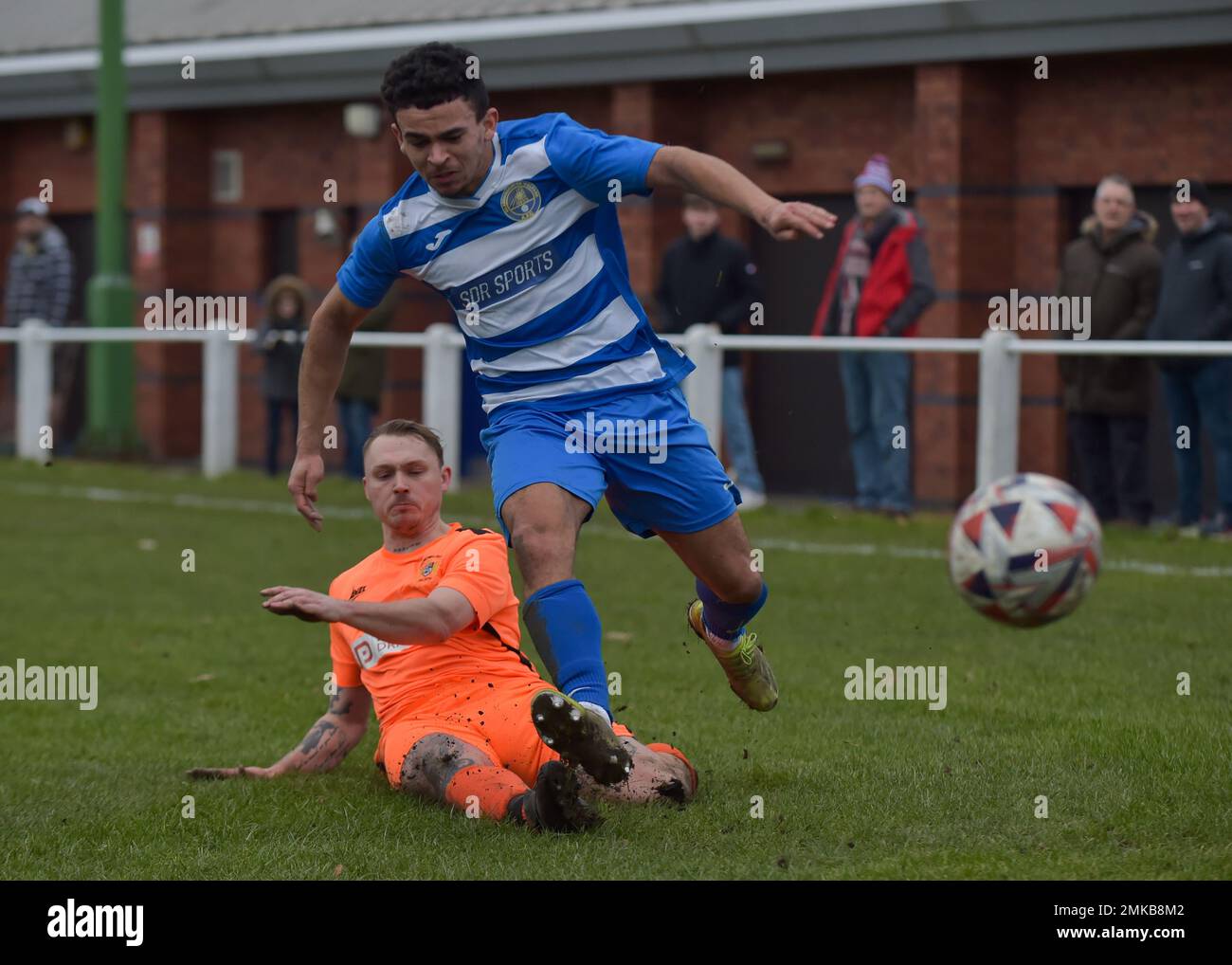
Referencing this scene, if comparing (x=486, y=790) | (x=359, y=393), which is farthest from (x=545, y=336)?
(x=359, y=393)

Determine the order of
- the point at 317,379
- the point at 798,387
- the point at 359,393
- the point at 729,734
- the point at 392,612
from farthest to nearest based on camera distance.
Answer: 1. the point at 359,393
2. the point at 798,387
3. the point at 729,734
4. the point at 317,379
5. the point at 392,612

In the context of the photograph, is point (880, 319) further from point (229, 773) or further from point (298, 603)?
point (298, 603)

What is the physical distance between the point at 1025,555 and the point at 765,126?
12.3 meters

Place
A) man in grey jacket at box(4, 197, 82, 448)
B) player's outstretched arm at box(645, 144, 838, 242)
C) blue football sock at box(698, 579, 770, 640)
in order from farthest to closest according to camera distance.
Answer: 1. man in grey jacket at box(4, 197, 82, 448)
2. blue football sock at box(698, 579, 770, 640)
3. player's outstretched arm at box(645, 144, 838, 242)

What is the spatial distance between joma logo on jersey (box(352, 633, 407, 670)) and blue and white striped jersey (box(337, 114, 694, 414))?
2.69ft

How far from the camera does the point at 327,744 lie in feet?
21.4

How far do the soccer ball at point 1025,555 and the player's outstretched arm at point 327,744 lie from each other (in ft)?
6.89

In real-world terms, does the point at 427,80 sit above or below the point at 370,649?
above

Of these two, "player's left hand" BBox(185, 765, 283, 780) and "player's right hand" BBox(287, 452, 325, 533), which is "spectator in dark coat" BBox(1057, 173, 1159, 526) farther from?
"player's left hand" BBox(185, 765, 283, 780)

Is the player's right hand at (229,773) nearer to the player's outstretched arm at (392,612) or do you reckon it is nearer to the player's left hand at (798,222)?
the player's outstretched arm at (392,612)

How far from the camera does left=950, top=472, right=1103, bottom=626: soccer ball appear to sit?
534 centimetres

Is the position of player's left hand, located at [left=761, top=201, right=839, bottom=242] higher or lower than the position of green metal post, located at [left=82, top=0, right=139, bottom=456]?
lower

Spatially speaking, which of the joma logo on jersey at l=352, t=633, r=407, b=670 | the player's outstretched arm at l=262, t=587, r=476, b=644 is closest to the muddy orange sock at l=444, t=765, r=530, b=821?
the player's outstretched arm at l=262, t=587, r=476, b=644
